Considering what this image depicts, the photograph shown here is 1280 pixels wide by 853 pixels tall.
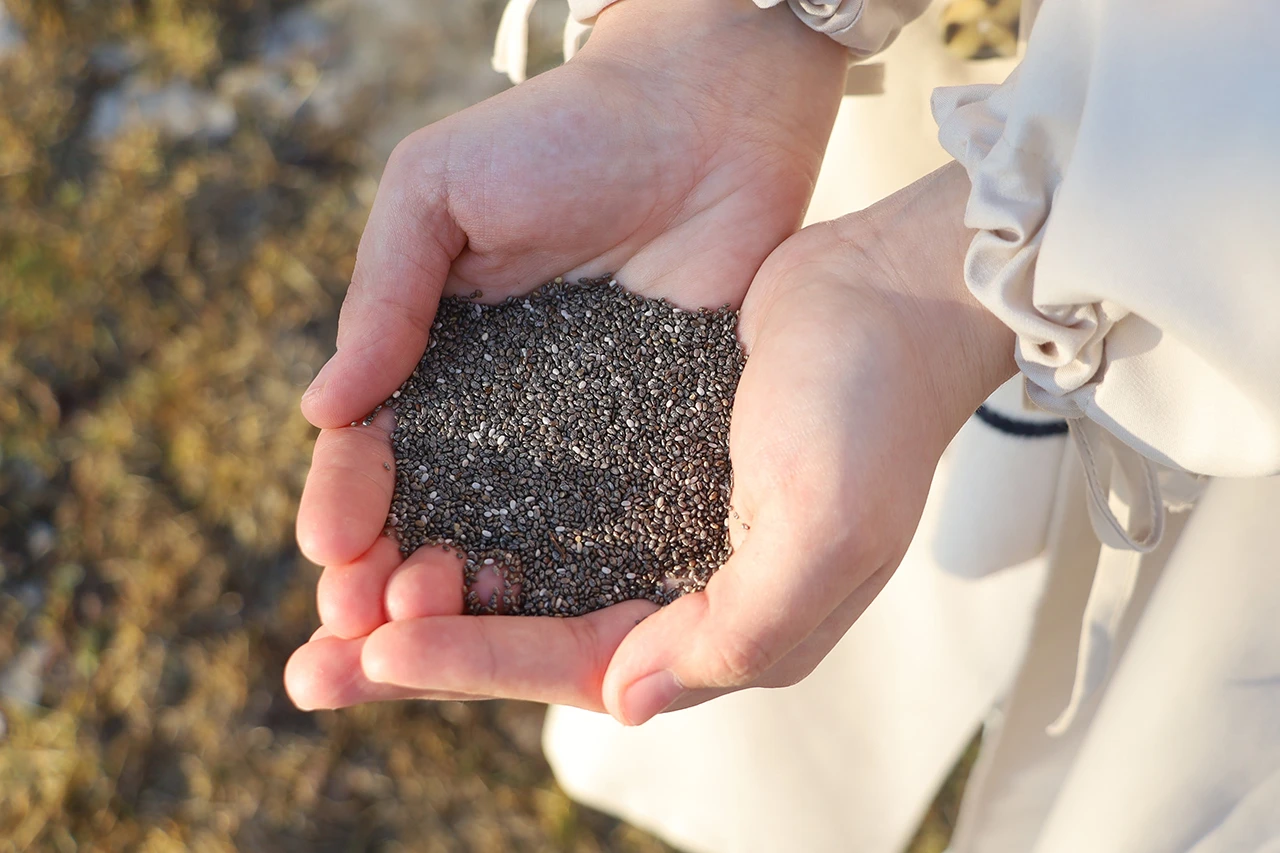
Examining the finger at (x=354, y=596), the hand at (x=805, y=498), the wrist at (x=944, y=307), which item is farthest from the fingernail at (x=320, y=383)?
the wrist at (x=944, y=307)

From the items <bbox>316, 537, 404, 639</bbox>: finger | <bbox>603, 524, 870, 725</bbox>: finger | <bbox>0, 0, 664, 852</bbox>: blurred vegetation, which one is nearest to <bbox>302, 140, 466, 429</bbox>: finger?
<bbox>316, 537, 404, 639</bbox>: finger

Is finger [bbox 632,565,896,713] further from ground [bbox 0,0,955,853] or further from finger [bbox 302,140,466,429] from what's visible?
ground [bbox 0,0,955,853]

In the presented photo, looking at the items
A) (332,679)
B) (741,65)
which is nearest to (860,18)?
(741,65)

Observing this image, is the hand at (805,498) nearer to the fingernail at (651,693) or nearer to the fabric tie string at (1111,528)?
the fingernail at (651,693)

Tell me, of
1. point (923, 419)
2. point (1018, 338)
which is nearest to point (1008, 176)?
point (1018, 338)

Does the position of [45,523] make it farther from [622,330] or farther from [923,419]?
[923,419]

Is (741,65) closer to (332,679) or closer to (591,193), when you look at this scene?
(591,193)
